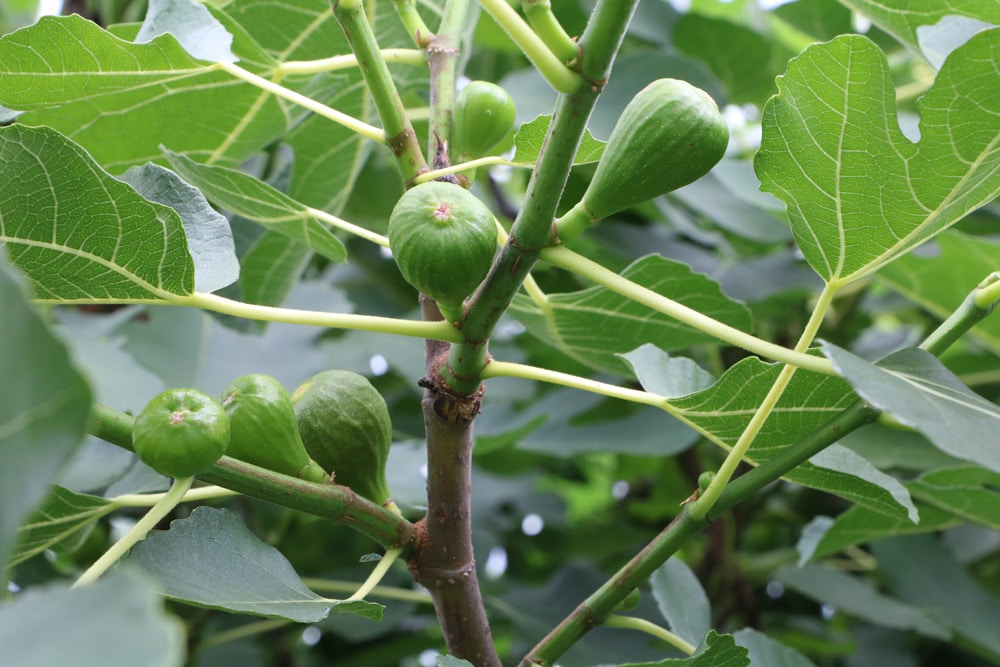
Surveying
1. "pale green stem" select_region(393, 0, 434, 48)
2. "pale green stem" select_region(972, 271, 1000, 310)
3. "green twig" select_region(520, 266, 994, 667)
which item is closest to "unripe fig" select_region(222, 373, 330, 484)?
"green twig" select_region(520, 266, 994, 667)

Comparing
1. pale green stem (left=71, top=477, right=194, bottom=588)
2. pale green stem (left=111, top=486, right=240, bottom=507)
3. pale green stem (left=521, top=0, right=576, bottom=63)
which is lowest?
pale green stem (left=111, top=486, right=240, bottom=507)

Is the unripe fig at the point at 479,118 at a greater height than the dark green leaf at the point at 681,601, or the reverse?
the unripe fig at the point at 479,118

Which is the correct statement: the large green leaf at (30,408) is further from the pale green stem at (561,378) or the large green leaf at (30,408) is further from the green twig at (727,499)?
the green twig at (727,499)

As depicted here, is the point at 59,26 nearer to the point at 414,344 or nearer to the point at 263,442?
the point at 263,442

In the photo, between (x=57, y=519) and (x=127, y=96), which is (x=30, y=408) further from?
(x=127, y=96)

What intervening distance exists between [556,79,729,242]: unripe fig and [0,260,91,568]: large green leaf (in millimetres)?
332

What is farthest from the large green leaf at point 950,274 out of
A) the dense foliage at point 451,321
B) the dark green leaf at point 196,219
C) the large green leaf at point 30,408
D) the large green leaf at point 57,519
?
the large green leaf at point 30,408

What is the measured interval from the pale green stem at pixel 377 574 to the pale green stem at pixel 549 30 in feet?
1.20

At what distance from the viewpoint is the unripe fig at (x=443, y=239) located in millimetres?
572

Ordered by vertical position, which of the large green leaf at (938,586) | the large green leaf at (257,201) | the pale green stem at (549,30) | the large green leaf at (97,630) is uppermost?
the pale green stem at (549,30)

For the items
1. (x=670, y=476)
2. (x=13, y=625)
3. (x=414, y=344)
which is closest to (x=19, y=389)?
(x=13, y=625)

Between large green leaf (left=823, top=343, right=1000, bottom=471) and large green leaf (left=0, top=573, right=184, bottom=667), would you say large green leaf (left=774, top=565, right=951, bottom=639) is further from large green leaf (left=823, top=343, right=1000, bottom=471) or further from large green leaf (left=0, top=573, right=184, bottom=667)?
large green leaf (left=0, top=573, right=184, bottom=667)

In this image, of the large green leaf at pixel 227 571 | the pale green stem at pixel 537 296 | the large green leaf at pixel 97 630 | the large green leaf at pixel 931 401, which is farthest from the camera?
the pale green stem at pixel 537 296

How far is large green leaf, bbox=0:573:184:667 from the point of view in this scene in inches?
11.4
